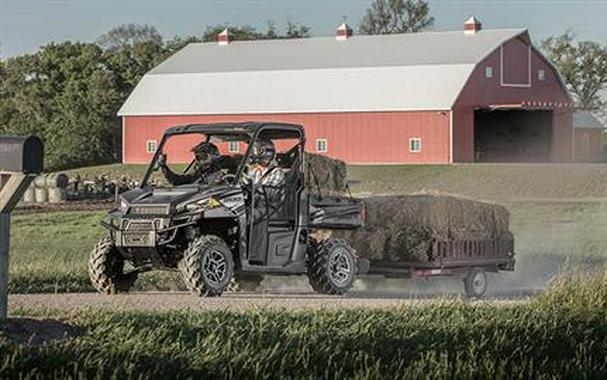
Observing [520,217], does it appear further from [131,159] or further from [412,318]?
[131,159]

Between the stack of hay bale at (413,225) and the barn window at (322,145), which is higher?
the barn window at (322,145)

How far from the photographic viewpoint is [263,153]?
2008 cm

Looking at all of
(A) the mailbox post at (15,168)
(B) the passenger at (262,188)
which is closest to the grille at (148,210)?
(B) the passenger at (262,188)

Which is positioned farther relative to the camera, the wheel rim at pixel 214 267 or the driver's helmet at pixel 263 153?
the driver's helmet at pixel 263 153

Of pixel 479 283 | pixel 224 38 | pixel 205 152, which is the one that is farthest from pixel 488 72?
pixel 205 152

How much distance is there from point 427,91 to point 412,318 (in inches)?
2629

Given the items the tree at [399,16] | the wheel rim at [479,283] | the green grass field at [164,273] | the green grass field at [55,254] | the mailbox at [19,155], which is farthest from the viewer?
the tree at [399,16]

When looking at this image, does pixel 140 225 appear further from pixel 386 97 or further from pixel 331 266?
pixel 386 97

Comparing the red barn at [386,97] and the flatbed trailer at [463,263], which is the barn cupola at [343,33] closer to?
the red barn at [386,97]

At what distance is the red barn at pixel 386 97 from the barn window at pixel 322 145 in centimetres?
12

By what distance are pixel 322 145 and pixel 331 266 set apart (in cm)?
6088

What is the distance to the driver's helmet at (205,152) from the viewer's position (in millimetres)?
20531

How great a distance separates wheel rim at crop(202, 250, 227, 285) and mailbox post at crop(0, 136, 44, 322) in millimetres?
7670

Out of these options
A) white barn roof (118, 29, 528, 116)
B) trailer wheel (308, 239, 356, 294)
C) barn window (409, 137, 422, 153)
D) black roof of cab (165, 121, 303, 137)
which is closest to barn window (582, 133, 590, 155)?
white barn roof (118, 29, 528, 116)
